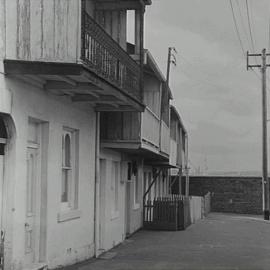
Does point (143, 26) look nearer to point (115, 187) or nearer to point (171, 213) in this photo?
point (115, 187)

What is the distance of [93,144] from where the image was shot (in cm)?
1424

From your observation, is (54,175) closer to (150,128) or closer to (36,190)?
(36,190)

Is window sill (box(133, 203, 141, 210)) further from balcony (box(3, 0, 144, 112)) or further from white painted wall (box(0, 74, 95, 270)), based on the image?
balcony (box(3, 0, 144, 112))

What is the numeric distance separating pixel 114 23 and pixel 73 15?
5.99m

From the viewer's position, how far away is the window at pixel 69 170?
490 inches

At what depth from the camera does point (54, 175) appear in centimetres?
1130

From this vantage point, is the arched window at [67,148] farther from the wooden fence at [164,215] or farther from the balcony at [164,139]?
the wooden fence at [164,215]

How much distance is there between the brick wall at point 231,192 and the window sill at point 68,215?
3076 centimetres

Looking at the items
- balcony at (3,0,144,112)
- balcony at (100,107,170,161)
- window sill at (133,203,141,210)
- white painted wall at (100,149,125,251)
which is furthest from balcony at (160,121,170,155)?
balcony at (3,0,144,112)

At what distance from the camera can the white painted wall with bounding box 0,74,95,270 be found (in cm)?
947

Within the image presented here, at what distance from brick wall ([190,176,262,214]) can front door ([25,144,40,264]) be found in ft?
108

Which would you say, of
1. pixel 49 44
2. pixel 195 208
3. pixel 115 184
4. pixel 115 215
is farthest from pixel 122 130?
pixel 195 208

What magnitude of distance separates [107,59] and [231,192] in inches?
1277

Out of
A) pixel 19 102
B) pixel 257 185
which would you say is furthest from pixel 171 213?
pixel 257 185
